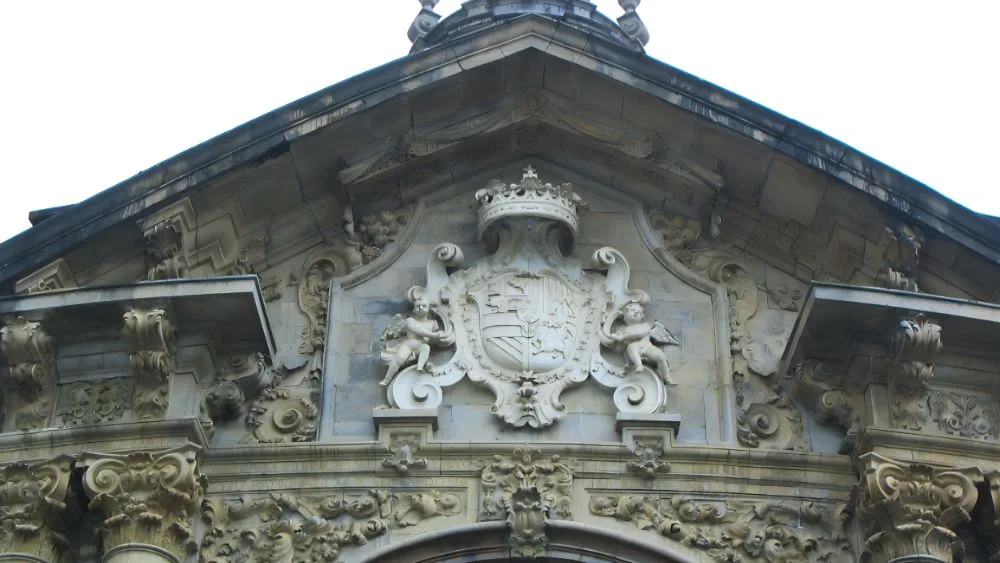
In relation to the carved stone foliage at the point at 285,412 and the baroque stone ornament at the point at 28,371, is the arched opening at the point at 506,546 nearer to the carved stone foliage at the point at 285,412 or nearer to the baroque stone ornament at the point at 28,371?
the carved stone foliage at the point at 285,412

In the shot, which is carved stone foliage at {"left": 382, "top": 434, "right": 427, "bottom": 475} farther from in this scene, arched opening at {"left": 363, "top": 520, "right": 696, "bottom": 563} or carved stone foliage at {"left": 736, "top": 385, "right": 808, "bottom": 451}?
carved stone foliage at {"left": 736, "top": 385, "right": 808, "bottom": 451}

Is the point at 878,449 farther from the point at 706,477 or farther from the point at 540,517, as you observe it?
the point at 540,517

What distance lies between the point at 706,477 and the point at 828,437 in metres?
1.09

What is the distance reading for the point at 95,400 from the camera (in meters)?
14.1

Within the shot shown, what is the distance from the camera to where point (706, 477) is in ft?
45.5

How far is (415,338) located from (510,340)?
2.46 ft

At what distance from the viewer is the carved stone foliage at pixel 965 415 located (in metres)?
13.9

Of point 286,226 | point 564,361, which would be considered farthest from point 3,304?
point 564,361

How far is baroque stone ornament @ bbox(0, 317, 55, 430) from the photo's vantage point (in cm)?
1391

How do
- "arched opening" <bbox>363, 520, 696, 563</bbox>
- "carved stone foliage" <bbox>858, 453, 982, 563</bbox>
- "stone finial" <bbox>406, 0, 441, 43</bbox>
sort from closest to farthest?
"carved stone foliage" <bbox>858, 453, 982, 563</bbox> → "arched opening" <bbox>363, 520, 696, 563</bbox> → "stone finial" <bbox>406, 0, 441, 43</bbox>

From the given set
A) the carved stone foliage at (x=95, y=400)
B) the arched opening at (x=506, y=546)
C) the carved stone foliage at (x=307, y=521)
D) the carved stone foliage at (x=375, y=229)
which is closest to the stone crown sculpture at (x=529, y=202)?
the carved stone foliage at (x=375, y=229)

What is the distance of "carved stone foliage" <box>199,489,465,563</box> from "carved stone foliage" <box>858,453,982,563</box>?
117 inches

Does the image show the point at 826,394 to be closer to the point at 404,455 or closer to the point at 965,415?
the point at 965,415

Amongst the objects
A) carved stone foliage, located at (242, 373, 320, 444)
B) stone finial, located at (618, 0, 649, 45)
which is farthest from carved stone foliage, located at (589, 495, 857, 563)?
stone finial, located at (618, 0, 649, 45)
